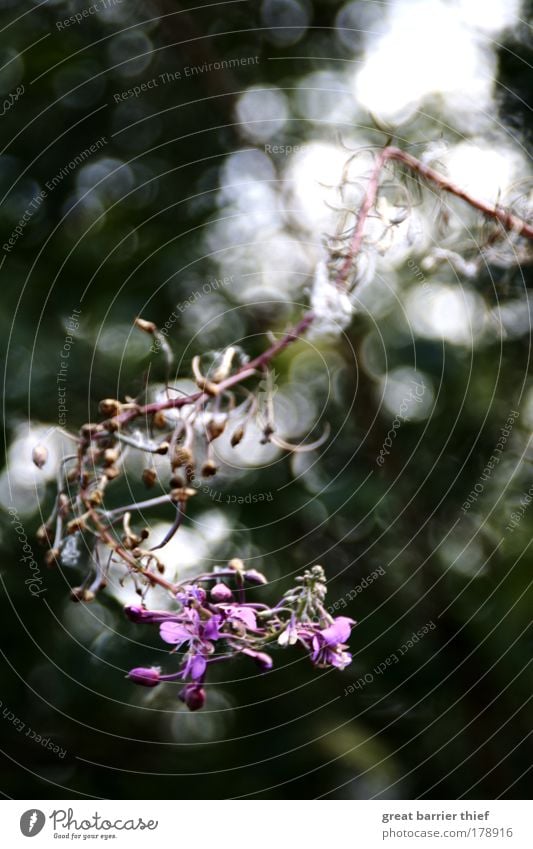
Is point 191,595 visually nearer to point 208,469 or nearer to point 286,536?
point 208,469

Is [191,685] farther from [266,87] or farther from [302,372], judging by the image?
[266,87]

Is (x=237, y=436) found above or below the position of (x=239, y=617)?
above

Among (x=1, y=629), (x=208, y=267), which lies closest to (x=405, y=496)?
(x=208, y=267)
